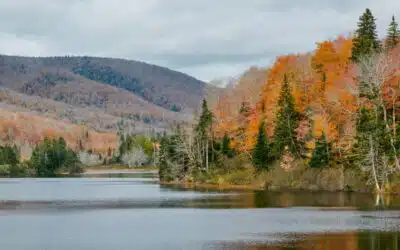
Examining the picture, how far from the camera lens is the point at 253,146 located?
11625 centimetres

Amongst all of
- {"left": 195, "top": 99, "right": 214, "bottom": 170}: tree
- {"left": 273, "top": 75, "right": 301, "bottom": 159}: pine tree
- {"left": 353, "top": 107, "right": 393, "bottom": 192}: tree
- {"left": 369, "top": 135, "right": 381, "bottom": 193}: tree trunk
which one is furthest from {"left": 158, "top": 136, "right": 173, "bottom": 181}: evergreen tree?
{"left": 369, "top": 135, "right": 381, "bottom": 193}: tree trunk

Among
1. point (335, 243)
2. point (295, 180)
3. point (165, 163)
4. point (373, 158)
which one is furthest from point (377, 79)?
point (165, 163)

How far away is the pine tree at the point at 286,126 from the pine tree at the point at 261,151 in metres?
2.32

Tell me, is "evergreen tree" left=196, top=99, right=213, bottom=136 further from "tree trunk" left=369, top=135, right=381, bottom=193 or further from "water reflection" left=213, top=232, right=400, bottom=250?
"water reflection" left=213, top=232, right=400, bottom=250

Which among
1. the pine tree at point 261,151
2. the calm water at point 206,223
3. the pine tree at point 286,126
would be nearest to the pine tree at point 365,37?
the pine tree at point 286,126

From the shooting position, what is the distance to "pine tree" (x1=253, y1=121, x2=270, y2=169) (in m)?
111

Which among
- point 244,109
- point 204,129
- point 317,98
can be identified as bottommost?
point 204,129

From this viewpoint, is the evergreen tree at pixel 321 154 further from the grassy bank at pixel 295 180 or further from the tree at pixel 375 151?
the tree at pixel 375 151

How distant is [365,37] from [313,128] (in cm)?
1879

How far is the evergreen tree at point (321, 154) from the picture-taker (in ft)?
323

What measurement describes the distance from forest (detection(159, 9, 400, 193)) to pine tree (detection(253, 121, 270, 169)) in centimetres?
16

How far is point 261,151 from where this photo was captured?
11069 cm

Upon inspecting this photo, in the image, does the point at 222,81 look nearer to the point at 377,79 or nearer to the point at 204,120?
the point at 204,120

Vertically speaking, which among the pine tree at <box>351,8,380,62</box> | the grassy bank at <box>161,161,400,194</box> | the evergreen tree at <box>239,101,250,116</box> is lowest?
the grassy bank at <box>161,161,400,194</box>
